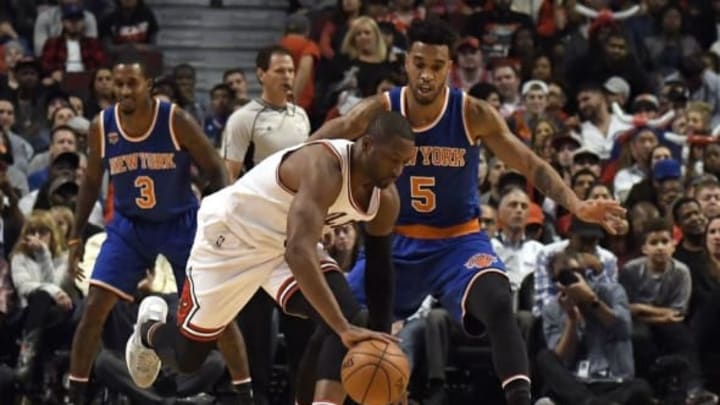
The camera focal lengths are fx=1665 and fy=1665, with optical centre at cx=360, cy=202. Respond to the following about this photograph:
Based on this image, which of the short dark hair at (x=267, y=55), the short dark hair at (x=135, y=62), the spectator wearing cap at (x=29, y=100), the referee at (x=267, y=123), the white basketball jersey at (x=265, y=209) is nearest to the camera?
the white basketball jersey at (x=265, y=209)

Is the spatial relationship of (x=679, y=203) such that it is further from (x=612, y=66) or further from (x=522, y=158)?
(x=612, y=66)

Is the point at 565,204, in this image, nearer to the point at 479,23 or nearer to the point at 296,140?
the point at 296,140

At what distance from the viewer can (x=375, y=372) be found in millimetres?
6660

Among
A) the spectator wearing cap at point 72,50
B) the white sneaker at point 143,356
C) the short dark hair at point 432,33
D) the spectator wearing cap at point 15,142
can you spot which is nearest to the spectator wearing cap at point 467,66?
the spectator wearing cap at point 72,50

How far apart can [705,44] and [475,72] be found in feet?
9.32

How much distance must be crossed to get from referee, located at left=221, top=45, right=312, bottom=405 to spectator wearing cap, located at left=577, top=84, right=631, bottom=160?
4.37 meters

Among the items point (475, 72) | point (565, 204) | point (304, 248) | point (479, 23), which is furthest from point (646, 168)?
→ point (304, 248)

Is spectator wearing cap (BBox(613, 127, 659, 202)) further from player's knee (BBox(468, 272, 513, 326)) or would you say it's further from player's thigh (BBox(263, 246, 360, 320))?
→ player's thigh (BBox(263, 246, 360, 320))

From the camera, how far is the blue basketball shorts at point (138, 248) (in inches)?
359

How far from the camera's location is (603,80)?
15023 mm

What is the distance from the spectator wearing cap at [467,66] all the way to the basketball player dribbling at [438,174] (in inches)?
244

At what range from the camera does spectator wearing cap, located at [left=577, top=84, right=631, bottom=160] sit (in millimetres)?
13820

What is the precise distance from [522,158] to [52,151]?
5.52 meters

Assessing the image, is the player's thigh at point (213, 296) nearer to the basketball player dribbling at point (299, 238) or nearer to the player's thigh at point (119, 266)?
the basketball player dribbling at point (299, 238)
